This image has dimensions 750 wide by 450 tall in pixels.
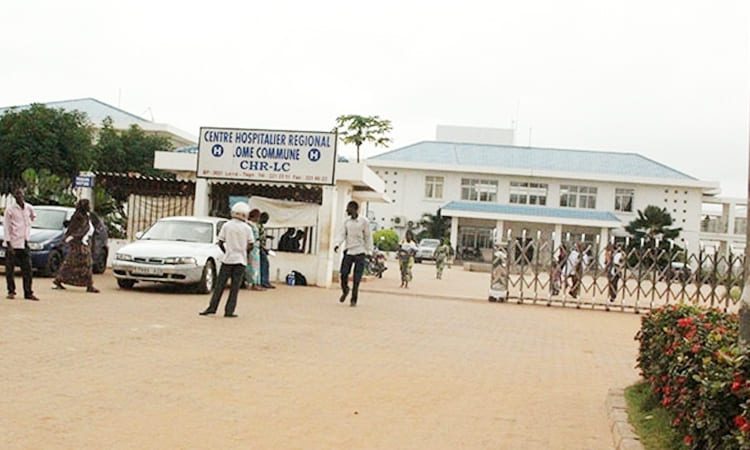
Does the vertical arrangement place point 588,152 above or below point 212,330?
above

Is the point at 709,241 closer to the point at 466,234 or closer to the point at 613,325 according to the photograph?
the point at 466,234

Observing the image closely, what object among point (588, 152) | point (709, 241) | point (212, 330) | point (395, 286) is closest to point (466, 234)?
point (588, 152)

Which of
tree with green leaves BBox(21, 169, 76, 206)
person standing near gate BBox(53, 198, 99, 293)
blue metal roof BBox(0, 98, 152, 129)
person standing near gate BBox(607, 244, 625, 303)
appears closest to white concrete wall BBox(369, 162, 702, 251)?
blue metal roof BBox(0, 98, 152, 129)

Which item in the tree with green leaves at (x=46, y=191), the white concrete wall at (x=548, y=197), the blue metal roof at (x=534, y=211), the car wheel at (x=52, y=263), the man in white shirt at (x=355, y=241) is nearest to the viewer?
the man in white shirt at (x=355, y=241)

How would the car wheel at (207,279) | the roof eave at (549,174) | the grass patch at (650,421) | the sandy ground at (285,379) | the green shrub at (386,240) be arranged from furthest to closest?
the roof eave at (549,174) → the green shrub at (386,240) → the car wheel at (207,279) → the sandy ground at (285,379) → the grass patch at (650,421)

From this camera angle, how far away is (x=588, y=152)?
66438 millimetres

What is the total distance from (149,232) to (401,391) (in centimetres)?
1031

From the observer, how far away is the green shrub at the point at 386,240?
54594 mm

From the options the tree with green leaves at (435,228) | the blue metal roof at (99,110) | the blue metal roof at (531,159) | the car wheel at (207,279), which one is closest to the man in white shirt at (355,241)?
the car wheel at (207,279)

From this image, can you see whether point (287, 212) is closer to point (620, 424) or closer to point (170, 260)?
point (170, 260)

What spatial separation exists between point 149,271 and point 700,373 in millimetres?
12049

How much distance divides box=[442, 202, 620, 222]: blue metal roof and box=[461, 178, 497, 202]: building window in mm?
1345

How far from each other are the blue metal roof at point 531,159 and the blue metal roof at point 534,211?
3.01 meters

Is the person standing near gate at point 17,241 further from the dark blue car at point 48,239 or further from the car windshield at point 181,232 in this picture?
the car windshield at point 181,232
